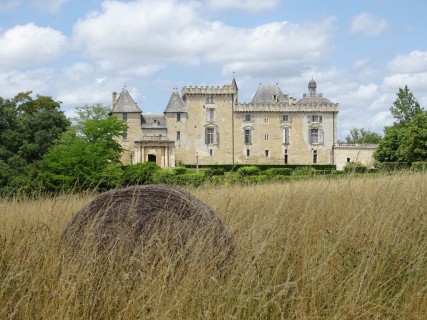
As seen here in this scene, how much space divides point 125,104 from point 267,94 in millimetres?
14869

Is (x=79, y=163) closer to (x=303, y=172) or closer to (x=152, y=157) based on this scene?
(x=152, y=157)

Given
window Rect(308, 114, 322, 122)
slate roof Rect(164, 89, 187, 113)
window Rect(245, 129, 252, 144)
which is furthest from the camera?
window Rect(308, 114, 322, 122)

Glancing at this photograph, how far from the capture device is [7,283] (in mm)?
3070

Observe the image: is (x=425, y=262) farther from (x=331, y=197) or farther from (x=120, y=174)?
(x=120, y=174)

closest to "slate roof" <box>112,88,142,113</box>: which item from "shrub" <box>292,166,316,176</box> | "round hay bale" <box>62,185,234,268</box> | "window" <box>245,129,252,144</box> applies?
"window" <box>245,129,252,144</box>

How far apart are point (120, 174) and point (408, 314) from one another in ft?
96.2

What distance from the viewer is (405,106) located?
51.6m

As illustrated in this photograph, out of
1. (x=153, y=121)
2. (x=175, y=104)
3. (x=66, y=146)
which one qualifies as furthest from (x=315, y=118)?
(x=66, y=146)

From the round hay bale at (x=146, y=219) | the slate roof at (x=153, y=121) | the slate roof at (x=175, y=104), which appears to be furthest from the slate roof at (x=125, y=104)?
the round hay bale at (x=146, y=219)

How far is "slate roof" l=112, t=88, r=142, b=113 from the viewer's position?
183 feet

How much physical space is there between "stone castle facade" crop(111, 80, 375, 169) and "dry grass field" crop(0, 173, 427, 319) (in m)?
51.4

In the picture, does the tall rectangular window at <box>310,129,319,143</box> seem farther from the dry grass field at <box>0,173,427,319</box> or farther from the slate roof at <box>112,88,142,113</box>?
the dry grass field at <box>0,173,427,319</box>

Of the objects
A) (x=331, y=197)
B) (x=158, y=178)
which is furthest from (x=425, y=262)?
(x=158, y=178)

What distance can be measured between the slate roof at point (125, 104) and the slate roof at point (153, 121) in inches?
57.0
